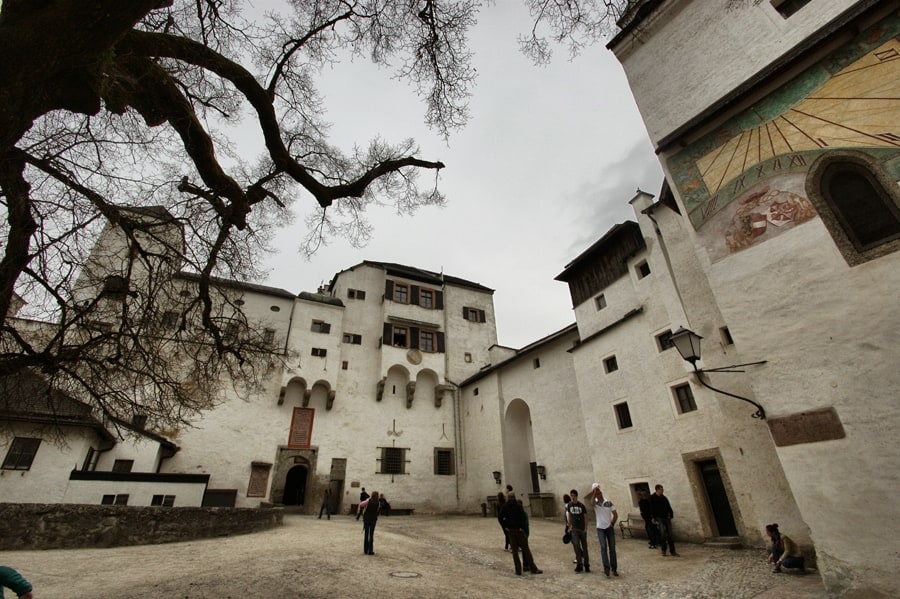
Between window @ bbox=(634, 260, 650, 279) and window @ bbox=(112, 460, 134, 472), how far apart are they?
22.6 meters

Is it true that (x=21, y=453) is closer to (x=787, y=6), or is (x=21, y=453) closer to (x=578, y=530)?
(x=578, y=530)

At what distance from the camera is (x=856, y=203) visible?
6.60m

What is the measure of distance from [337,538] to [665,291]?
1261cm

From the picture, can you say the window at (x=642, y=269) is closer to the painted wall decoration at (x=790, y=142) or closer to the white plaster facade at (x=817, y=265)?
the white plaster facade at (x=817, y=265)

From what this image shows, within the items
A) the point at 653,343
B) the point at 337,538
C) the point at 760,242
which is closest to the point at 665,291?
the point at 653,343

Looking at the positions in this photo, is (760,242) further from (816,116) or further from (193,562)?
(193,562)

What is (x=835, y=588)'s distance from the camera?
5621 mm

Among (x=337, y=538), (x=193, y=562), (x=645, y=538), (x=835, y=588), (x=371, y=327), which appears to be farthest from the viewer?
(x=371, y=327)

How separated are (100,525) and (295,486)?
15.9 meters

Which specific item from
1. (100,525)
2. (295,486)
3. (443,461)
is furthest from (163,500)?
(443,461)

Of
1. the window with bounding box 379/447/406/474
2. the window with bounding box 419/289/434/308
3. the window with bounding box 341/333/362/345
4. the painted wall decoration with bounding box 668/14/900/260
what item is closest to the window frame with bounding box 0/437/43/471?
the window with bounding box 341/333/362/345

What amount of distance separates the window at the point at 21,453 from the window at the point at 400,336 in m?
16.9

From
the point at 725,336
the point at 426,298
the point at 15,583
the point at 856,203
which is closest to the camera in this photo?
the point at 15,583

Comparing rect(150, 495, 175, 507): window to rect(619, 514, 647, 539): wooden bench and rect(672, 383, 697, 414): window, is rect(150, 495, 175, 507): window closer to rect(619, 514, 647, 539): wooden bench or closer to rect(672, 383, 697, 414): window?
rect(619, 514, 647, 539): wooden bench
